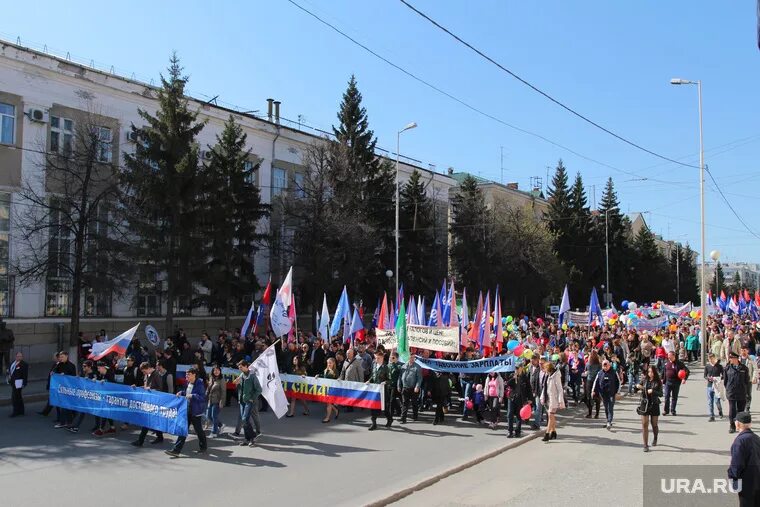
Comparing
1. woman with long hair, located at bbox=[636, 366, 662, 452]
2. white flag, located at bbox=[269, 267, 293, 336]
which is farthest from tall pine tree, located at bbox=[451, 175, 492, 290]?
woman with long hair, located at bbox=[636, 366, 662, 452]

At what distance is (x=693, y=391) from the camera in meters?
19.5

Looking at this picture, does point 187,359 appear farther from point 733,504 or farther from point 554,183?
point 554,183

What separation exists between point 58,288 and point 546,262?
1456 inches

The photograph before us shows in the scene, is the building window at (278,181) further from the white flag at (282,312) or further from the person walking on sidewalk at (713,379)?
the person walking on sidewalk at (713,379)

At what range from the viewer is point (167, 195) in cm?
2634

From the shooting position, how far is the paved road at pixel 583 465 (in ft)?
27.2

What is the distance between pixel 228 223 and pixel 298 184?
898cm

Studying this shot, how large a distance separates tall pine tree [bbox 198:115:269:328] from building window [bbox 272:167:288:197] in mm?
4629

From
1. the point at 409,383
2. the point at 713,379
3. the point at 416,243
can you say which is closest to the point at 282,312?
the point at 409,383

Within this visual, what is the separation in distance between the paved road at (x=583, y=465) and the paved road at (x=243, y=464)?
71cm

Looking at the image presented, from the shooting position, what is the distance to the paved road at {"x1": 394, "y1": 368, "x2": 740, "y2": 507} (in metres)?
8.28

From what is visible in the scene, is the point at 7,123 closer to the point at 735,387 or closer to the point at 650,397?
the point at 650,397

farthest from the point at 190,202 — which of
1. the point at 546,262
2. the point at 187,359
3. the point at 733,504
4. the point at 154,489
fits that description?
the point at 546,262

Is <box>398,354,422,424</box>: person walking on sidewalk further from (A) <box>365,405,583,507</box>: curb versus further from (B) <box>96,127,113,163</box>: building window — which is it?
(B) <box>96,127,113,163</box>: building window
